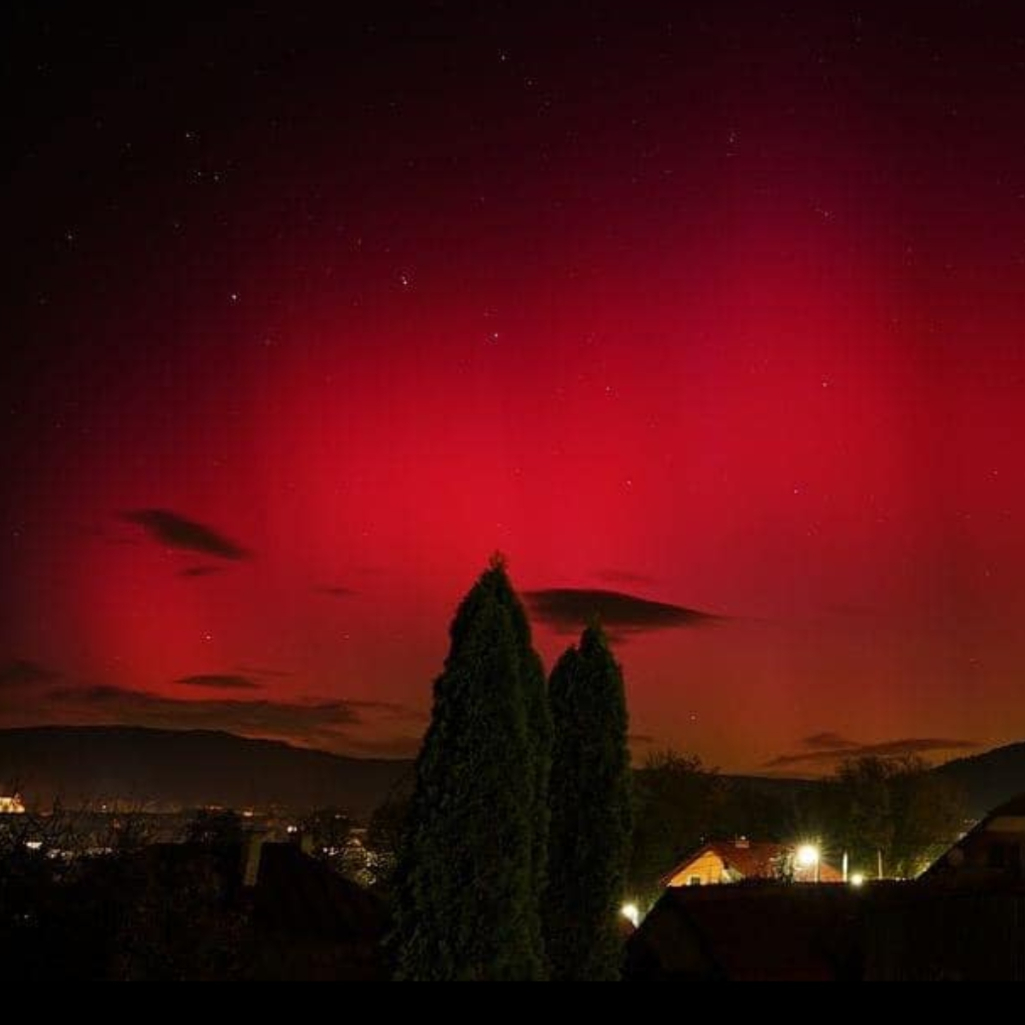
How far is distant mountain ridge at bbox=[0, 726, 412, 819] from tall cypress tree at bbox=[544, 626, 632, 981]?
6514mm

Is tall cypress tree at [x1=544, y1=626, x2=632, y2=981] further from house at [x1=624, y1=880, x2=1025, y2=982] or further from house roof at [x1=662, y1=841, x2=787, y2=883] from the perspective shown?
house roof at [x1=662, y1=841, x2=787, y2=883]

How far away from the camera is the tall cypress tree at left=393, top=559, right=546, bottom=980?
11797 millimetres

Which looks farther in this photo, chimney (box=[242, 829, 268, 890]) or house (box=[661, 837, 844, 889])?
house (box=[661, 837, 844, 889])

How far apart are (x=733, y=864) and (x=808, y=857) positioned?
7.74m

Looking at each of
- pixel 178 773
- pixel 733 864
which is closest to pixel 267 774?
pixel 178 773

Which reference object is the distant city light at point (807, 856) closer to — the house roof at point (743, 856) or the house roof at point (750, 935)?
the house roof at point (743, 856)

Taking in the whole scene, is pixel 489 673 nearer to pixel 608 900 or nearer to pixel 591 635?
pixel 591 635

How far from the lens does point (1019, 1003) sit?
11.3 feet

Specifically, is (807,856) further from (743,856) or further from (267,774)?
(267,774)

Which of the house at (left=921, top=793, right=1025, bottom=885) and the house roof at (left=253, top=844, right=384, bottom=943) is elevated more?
the house at (left=921, top=793, right=1025, bottom=885)

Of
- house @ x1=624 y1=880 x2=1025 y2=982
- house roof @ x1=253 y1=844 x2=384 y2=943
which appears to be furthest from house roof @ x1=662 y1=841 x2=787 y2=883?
house roof @ x1=253 y1=844 x2=384 y2=943

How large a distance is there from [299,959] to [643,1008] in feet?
84.8

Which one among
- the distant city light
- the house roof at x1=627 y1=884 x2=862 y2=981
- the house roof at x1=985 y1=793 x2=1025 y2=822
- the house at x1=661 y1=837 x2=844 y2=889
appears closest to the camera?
the house roof at x1=627 y1=884 x2=862 y2=981

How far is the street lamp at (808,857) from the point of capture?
1878 inches
